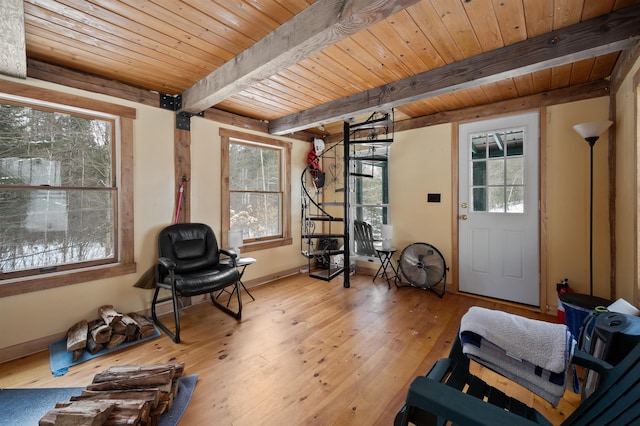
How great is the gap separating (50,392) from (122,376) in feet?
1.70

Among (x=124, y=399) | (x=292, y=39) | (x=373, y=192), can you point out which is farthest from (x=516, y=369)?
(x=373, y=192)

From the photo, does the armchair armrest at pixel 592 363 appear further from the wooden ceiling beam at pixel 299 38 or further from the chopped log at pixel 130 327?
the chopped log at pixel 130 327

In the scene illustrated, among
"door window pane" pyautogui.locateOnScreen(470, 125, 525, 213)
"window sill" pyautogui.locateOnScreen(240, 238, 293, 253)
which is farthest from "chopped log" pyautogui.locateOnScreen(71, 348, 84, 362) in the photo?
"door window pane" pyautogui.locateOnScreen(470, 125, 525, 213)

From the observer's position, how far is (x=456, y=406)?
0.84 meters

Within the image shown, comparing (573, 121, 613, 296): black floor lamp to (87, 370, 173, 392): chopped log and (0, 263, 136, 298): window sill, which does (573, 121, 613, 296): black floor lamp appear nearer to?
(87, 370, 173, 392): chopped log

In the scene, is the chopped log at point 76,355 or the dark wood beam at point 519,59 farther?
the chopped log at point 76,355

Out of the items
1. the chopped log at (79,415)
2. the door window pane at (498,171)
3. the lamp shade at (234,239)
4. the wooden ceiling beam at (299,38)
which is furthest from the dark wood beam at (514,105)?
the chopped log at (79,415)

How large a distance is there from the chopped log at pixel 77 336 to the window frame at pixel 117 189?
0.39 m

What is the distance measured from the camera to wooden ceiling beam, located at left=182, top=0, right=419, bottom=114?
4.76 ft

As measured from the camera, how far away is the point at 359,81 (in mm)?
2779

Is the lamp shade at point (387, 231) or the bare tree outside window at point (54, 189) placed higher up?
the bare tree outside window at point (54, 189)

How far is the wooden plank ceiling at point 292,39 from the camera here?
1.69m

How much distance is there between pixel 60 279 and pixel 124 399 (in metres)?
1.52

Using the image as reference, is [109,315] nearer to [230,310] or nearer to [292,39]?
[230,310]
